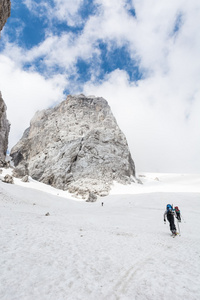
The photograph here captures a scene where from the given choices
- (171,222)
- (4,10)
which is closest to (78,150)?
(4,10)

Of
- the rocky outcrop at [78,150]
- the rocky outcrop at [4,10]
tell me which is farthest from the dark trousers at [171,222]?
the rocky outcrop at [78,150]

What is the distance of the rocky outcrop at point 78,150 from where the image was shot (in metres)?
55.5

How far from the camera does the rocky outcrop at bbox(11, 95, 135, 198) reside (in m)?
55.5

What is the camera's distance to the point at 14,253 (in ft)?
16.3

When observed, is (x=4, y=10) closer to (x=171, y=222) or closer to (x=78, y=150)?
(x=171, y=222)

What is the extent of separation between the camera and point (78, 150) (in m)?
64.2

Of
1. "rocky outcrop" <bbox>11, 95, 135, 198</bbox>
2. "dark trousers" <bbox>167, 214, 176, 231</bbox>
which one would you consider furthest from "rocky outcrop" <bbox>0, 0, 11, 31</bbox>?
"rocky outcrop" <bbox>11, 95, 135, 198</bbox>

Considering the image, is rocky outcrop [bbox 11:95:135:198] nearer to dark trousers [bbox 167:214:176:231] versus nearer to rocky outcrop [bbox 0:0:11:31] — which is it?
rocky outcrop [bbox 0:0:11:31]

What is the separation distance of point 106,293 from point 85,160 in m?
57.8

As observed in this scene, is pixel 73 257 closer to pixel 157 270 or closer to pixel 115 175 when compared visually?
pixel 157 270

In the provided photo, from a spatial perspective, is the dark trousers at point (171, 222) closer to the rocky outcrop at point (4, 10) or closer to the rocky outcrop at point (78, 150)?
the rocky outcrop at point (4, 10)

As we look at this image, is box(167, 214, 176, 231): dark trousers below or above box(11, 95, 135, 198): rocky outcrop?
below

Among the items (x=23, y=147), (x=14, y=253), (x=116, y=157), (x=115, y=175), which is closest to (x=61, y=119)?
(x=23, y=147)

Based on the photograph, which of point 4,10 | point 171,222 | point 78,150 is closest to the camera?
point 171,222
